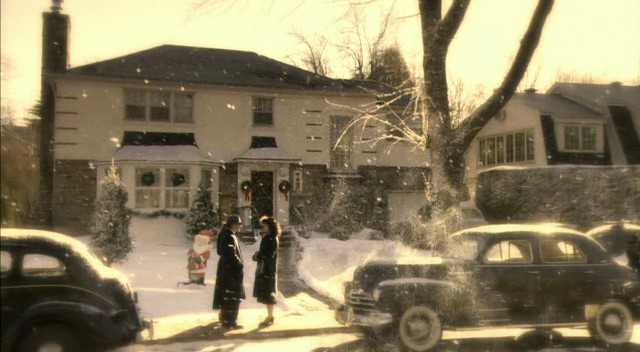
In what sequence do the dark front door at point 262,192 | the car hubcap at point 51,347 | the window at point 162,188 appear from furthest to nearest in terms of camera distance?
the dark front door at point 262,192, the window at point 162,188, the car hubcap at point 51,347

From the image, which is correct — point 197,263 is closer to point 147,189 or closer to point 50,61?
point 147,189

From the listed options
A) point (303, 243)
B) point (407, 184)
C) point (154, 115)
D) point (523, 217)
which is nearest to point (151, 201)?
point (154, 115)

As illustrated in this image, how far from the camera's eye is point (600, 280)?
9.71 metres

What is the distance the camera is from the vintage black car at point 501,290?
923 centimetres

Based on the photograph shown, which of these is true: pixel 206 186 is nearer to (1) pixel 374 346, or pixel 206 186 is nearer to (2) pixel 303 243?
(2) pixel 303 243

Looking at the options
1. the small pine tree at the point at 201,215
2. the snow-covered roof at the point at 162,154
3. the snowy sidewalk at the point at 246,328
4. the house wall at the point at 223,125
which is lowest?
the snowy sidewalk at the point at 246,328

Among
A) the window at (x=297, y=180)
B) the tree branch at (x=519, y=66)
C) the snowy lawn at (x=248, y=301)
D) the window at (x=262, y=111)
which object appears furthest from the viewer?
the window at (x=262, y=111)

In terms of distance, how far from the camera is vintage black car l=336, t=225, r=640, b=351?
9.23 m

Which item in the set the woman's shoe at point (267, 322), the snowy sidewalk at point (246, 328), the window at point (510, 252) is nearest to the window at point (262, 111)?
the snowy sidewalk at point (246, 328)

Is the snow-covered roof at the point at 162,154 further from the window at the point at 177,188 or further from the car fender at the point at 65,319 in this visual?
the car fender at the point at 65,319

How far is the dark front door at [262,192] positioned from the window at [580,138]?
1625 cm

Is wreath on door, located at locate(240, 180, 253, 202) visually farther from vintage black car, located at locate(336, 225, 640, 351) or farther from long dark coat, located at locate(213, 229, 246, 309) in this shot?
vintage black car, located at locate(336, 225, 640, 351)

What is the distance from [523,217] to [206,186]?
11485 millimetres

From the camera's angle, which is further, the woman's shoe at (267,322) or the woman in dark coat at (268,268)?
the woman in dark coat at (268,268)
